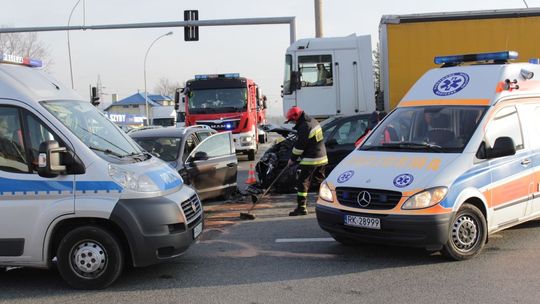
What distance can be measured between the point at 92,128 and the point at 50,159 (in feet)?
2.63

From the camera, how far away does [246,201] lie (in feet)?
33.8

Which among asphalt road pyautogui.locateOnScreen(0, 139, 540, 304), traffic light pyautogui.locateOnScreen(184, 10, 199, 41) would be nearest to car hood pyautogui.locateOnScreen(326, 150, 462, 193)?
asphalt road pyautogui.locateOnScreen(0, 139, 540, 304)

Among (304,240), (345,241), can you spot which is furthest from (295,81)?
(345,241)

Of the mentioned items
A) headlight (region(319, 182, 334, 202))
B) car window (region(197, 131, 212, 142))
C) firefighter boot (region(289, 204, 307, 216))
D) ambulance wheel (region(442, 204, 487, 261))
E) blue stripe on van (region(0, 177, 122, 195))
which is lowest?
firefighter boot (region(289, 204, 307, 216))

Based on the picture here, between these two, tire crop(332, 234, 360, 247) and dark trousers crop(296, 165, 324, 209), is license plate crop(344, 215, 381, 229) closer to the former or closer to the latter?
tire crop(332, 234, 360, 247)

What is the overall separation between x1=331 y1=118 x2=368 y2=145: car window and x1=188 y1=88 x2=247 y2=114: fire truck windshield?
26.5 feet

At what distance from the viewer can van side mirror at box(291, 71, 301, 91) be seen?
14055mm

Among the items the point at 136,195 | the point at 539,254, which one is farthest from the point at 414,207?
the point at 136,195

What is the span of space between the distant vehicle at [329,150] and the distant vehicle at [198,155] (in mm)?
828

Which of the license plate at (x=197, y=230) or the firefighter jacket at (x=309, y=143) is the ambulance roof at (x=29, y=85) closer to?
the license plate at (x=197, y=230)

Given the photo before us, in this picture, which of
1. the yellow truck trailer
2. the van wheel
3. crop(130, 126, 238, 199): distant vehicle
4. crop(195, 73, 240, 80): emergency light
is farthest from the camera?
the van wheel

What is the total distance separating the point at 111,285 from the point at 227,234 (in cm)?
241

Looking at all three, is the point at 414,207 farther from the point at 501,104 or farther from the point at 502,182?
the point at 501,104

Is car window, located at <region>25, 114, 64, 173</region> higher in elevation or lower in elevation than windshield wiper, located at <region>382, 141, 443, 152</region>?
higher
